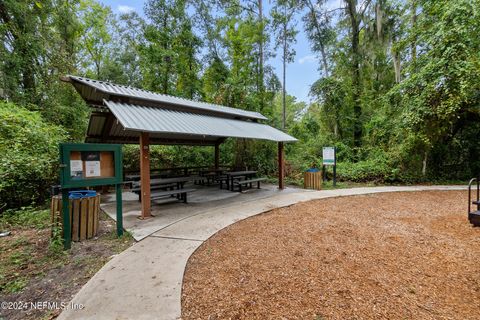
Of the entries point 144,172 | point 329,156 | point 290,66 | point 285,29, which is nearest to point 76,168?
point 144,172

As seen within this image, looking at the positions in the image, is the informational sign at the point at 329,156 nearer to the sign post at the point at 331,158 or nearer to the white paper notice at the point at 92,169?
the sign post at the point at 331,158

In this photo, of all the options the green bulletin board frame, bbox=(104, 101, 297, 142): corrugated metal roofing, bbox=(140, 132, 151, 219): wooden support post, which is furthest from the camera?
bbox=(140, 132, 151, 219): wooden support post

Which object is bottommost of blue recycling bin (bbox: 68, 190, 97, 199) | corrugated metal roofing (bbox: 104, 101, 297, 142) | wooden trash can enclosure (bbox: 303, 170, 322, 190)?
wooden trash can enclosure (bbox: 303, 170, 322, 190)

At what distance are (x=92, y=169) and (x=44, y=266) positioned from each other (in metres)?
1.50

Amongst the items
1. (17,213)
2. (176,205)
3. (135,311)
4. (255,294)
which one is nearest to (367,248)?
(255,294)

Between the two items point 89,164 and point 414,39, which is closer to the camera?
point 89,164

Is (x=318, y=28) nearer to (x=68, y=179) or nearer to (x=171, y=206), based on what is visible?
(x=171, y=206)

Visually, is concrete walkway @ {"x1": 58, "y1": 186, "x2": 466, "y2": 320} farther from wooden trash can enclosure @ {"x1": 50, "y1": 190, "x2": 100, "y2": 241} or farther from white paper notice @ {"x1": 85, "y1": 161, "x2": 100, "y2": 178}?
white paper notice @ {"x1": 85, "y1": 161, "x2": 100, "y2": 178}

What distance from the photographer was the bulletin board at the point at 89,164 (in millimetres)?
3408

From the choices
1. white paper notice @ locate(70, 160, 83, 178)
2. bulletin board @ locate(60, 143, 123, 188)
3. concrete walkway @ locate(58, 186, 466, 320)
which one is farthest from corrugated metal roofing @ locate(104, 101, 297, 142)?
concrete walkway @ locate(58, 186, 466, 320)

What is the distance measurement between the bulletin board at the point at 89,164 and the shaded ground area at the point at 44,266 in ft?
3.46

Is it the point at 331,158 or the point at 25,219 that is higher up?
the point at 331,158

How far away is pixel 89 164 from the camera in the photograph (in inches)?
144

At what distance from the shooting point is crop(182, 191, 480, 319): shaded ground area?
2111 millimetres
